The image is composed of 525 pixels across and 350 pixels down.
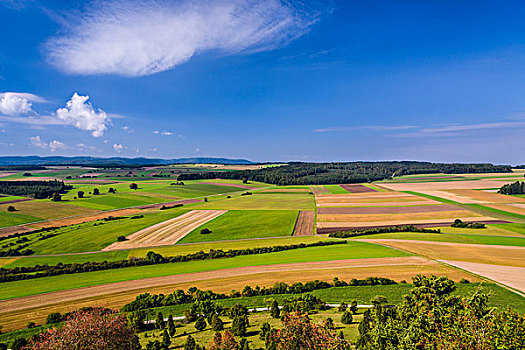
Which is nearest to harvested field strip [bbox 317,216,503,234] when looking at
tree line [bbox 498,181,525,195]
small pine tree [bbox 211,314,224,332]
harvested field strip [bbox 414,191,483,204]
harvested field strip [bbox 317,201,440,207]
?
harvested field strip [bbox 317,201,440,207]

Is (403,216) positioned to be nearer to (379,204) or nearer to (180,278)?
(379,204)

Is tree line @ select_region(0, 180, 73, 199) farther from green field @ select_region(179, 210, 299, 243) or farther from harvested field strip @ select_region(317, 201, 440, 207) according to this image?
harvested field strip @ select_region(317, 201, 440, 207)

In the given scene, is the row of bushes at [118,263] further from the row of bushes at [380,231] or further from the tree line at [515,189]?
the tree line at [515,189]

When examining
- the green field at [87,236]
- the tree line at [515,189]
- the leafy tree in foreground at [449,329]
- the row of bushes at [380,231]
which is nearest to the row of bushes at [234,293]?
the leafy tree in foreground at [449,329]

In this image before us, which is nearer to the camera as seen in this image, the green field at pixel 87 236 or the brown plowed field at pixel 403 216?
the green field at pixel 87 236

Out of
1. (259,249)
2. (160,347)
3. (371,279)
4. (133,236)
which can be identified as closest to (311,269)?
A: (371,279)

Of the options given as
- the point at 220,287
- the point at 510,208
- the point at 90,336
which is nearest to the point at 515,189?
the point at 510,208

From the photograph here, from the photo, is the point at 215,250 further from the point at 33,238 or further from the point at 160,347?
the point at 33,238
